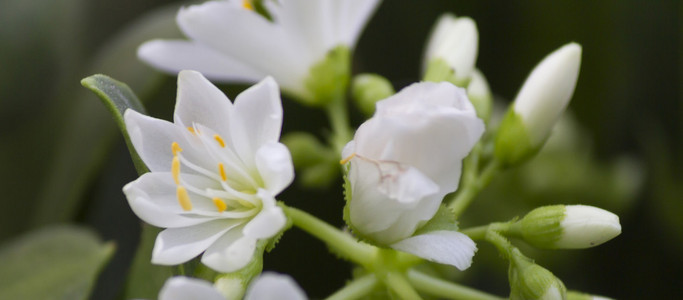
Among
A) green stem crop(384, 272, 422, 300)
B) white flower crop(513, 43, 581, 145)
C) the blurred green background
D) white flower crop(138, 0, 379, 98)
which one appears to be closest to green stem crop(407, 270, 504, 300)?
green stem crop(384, 272, 422, 300)

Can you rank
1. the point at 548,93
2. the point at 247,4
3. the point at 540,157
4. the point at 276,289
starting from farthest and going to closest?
the point at 540,157
the point at 247,4
the point at 548,93
the point at 276,289

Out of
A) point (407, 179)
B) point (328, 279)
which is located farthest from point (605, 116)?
point (407, 179)

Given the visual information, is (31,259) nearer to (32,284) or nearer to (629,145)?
(32,284)

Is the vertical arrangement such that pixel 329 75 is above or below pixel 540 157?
above

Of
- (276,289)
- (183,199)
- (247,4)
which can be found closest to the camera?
(276,289)

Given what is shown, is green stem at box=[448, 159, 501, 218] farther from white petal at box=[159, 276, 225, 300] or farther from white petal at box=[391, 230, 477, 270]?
white petal at box=[159, 276, 225, 300]

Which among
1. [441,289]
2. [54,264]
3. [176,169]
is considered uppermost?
[176,169]

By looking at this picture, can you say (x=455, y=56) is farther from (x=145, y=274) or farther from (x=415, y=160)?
(x=145, y=274)

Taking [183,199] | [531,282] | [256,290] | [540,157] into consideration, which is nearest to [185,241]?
[183,199]
